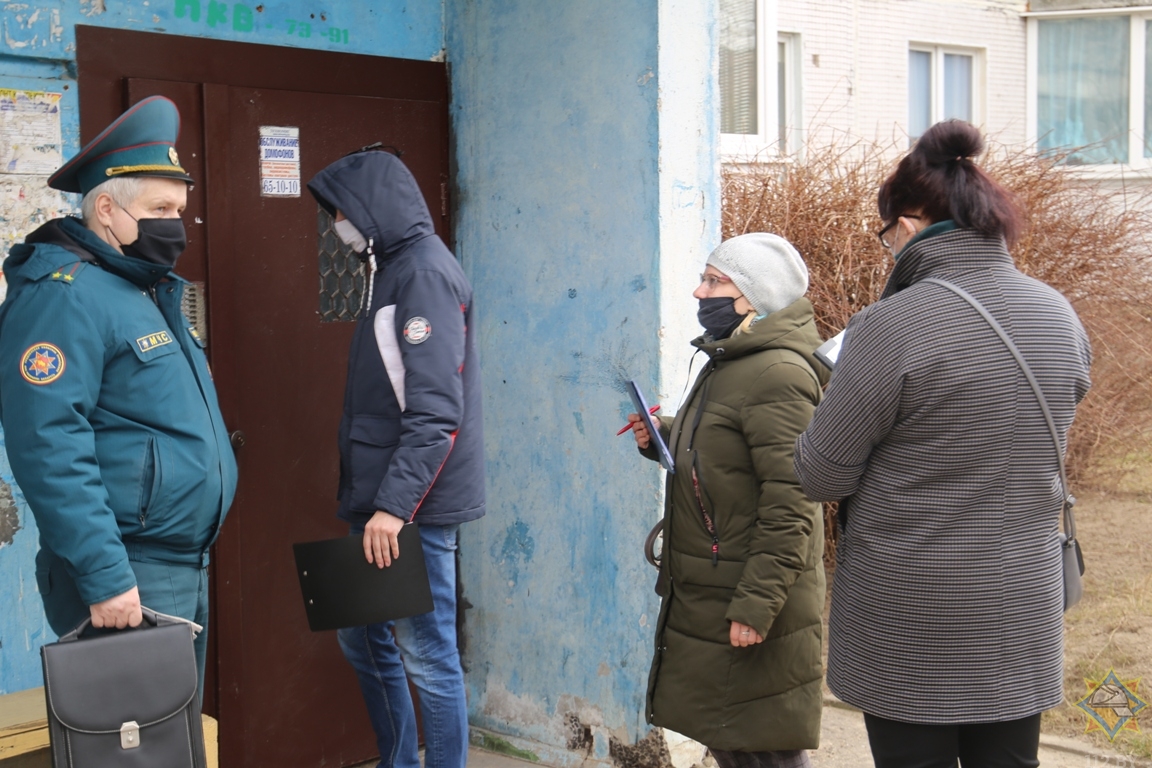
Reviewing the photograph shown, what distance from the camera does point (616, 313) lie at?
3771 mm

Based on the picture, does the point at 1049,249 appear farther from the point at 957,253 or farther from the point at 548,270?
the point at 957,253

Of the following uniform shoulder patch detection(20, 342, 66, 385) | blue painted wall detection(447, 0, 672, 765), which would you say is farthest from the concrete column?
uniform shoulder patch detection(20, 342, 66, 385)

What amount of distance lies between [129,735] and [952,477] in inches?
70.2

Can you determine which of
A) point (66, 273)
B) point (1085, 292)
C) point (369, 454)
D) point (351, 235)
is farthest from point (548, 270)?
point (1085, 292)

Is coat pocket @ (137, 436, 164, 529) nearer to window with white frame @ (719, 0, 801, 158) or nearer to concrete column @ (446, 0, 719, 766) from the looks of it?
concrete column @ (446, 0, 719, 766)

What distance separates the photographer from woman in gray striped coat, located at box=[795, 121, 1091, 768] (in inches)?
89.4

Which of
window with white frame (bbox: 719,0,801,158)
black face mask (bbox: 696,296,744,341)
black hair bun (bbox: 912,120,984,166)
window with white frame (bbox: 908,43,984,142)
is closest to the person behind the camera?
black hair bun (bbox: 912,120,984,166)

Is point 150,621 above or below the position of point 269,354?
below

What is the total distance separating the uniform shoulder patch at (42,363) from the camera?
246 centimetres

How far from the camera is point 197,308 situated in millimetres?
3502

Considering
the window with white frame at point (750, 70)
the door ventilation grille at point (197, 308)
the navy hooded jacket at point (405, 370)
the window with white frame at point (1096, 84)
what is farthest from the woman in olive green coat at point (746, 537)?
the window with white frame at point (1096, 84)

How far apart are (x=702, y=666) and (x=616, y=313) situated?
1.34 metres

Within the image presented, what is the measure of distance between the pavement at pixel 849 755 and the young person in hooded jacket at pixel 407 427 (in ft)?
2.51

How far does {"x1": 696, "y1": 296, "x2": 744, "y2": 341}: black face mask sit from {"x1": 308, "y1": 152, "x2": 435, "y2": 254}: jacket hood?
84 centimetres
